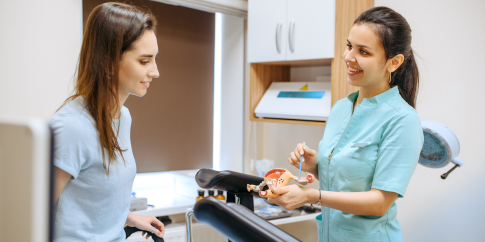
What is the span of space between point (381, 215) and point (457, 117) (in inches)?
39.5

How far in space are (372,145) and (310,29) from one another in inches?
47.1

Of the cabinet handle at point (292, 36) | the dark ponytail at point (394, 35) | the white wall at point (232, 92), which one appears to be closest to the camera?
the dark ponytail at point (394, 35)

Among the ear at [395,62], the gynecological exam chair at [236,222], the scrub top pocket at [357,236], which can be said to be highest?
the ear at [395,62]

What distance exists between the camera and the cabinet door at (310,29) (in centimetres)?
214

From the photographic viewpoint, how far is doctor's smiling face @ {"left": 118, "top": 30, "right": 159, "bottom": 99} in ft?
3.74

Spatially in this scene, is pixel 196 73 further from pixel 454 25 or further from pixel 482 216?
pixel 482 216

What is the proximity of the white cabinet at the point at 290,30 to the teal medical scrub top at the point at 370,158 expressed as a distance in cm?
89

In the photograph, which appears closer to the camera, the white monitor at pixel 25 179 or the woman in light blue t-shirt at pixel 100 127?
the white monitor at pixel 25 179

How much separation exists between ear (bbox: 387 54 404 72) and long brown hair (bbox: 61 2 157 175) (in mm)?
799

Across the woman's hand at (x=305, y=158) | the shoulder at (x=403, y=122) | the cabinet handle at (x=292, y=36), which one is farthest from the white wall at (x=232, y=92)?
the shoulder at (x=403, y=122)

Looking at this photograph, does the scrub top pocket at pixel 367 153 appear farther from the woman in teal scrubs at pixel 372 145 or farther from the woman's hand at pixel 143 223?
the woman's hand at pixel 143 223

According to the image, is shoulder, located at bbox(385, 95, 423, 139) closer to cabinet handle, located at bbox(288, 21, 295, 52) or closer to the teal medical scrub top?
the teal medical scrub top

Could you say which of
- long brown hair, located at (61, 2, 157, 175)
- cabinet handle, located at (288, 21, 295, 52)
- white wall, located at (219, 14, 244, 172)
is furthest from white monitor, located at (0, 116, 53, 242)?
white wall, located at (219, 14, 244, 172)

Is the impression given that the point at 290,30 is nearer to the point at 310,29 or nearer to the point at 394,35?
the point at 310,29
